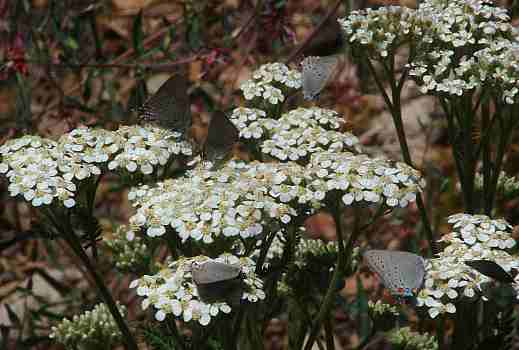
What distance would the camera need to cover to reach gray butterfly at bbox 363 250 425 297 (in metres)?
2.29

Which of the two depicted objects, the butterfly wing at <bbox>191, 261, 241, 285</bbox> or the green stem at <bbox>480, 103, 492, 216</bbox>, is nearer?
the butterfly wing at <bbox>191, 261, 241, 285</bbox>

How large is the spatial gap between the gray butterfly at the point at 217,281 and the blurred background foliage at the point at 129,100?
722 millimetres

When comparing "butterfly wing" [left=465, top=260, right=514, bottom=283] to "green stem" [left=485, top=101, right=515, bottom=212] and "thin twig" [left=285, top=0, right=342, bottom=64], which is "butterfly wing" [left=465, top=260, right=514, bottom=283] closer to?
"green stem" [left=485, top=101, right=515, bottom=212]

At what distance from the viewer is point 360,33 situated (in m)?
3.10

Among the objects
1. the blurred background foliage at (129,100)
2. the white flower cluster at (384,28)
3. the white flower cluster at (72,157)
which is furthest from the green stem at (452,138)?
the white flower cluster at (72,157)

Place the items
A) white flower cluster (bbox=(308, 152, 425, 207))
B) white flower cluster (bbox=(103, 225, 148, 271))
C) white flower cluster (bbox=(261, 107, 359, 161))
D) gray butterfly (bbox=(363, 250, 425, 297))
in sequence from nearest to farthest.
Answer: gray butterfly (bbox=(363, 250, 425, 297)) → white flower cluster (bbox=(308, 152, 425, 207)) → white flower cluster (bbox=(261, 107, 359, 161)) → white flower cluster (bbox=(103, 225, 148, 271))

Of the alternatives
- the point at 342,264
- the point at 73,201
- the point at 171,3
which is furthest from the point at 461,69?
the point at 171,3

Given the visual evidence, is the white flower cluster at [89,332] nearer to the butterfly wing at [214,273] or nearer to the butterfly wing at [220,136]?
the butterfly wing at [220,136]

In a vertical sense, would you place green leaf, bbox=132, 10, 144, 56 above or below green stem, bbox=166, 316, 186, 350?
above

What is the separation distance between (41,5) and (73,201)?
16.6ft

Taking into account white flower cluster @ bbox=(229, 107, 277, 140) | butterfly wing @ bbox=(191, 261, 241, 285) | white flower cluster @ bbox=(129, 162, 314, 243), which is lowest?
butterfly wing @ bbox=(191, 261, 241, 285)

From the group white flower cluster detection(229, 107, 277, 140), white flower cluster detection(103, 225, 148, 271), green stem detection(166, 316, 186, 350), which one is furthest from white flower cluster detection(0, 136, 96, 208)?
white flower cluster detection(103, 225, 148, 271)

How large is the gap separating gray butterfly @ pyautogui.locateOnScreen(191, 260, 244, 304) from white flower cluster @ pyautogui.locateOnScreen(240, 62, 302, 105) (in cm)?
104

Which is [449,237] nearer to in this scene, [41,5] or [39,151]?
[39,151]
